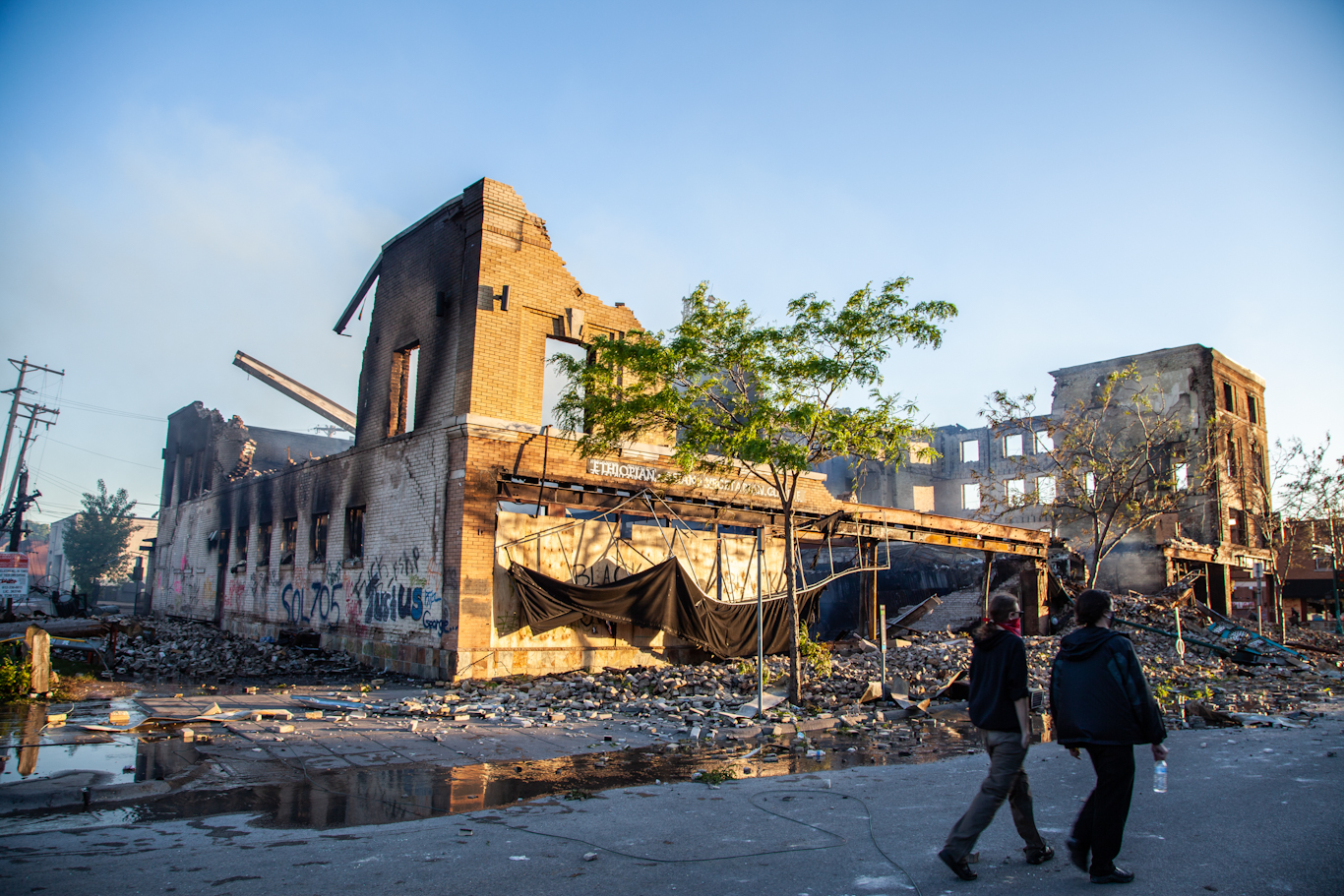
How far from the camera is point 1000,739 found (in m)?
4.55

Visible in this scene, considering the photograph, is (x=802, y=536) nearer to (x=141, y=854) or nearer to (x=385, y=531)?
(x=385, y=531)

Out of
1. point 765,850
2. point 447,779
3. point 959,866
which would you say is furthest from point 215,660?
point 959,866

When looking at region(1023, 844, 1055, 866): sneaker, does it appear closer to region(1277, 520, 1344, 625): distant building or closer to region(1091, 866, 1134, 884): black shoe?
region(1091, 866, 1134, 884): black shoe

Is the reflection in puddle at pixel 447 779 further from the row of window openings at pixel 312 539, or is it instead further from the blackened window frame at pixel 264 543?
the blackened window frame at pixel 264 543

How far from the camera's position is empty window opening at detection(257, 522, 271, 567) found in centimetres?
2150

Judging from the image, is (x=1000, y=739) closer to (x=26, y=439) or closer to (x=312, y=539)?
(x=312, y=539)

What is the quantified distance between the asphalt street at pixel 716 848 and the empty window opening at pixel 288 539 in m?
15.3

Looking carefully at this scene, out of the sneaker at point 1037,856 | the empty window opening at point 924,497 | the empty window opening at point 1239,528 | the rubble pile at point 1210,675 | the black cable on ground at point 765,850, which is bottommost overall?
the rubble pile at point 1210,675

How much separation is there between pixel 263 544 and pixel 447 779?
17.2 m

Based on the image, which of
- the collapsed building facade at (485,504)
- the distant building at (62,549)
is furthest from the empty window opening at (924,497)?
the distant building at (62,549)

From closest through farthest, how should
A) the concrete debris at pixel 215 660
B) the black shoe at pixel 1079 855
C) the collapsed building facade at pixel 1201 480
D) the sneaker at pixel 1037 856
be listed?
the black shoe at pixel 1079 855 < the sneaker at pixel 1037 856 < the concrete debris at pixel 215 660 < the collapsed building facade at pixel 1201 480

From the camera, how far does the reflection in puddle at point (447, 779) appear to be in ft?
18.7

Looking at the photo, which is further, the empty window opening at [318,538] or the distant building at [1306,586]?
the distant building at [1306,586]

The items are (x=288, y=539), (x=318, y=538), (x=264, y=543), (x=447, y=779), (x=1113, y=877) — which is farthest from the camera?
(x=264, y=543)
